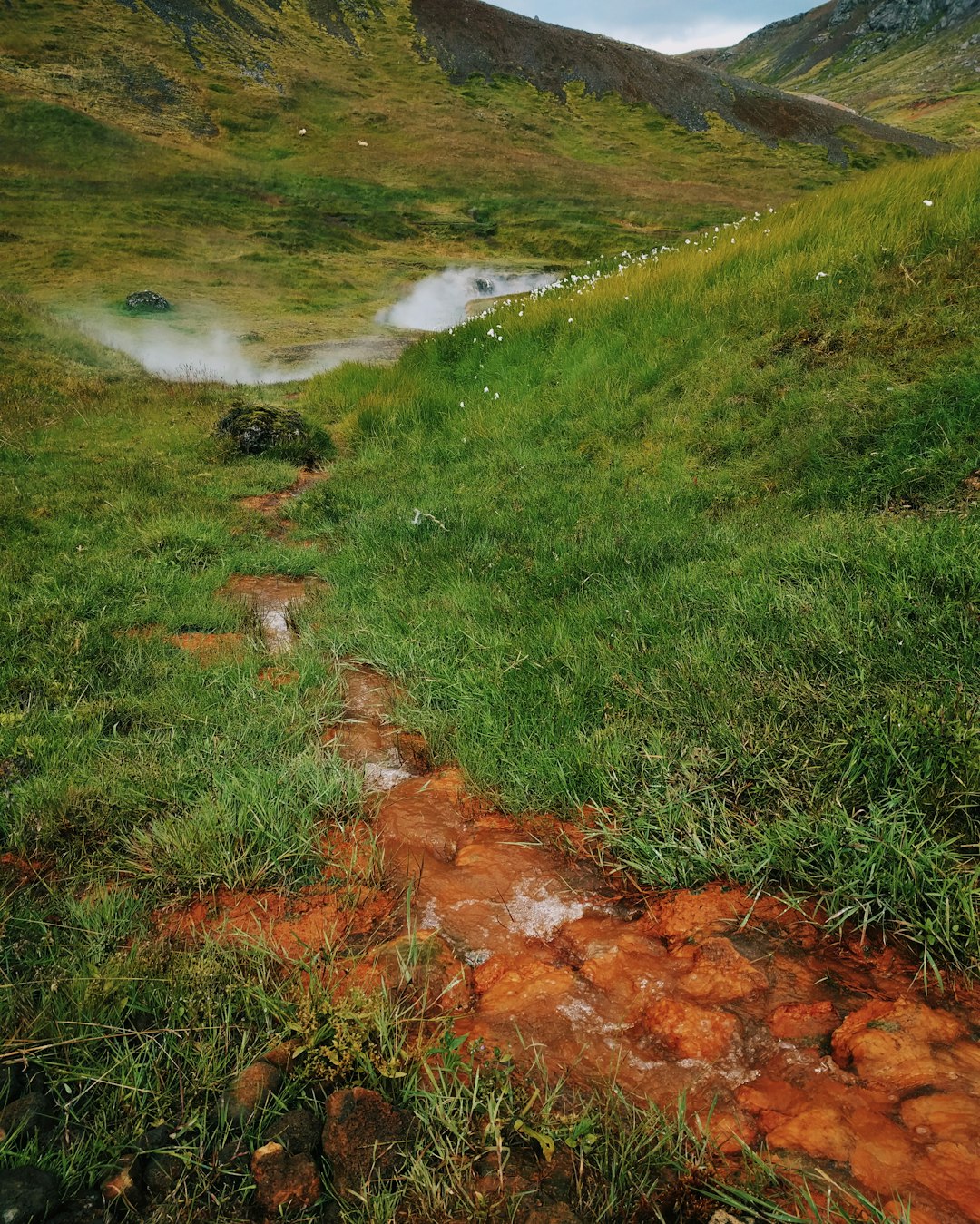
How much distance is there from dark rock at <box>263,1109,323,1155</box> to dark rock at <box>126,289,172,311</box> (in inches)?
896

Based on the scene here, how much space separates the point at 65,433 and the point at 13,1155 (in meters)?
10.6

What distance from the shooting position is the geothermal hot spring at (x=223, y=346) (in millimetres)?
15023

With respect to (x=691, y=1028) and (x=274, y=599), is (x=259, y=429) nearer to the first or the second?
(x=274, y=599)

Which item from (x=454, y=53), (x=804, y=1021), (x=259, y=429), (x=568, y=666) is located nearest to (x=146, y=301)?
(x=259, y=429)

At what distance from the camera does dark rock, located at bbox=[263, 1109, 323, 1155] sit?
4.91 feet

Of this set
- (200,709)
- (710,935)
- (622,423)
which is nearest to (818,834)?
(710,935)

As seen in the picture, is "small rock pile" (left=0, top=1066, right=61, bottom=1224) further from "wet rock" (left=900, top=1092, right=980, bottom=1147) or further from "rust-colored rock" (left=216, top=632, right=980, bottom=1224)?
"wet rock" (left=900, top=1092, right=980, bottom=1147)

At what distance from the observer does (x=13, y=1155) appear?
1418 mm

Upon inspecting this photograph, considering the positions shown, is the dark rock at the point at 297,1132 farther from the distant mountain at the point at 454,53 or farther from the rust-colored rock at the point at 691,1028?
the distant mountain at the point at 454,53

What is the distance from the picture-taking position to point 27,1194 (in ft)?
4.37

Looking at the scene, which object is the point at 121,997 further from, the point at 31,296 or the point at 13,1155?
the point at 31,296

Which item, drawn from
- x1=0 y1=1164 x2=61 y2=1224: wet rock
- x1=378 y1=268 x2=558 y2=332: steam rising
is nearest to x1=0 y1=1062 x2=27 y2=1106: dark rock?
x1=0 y1=1164 x2=61 y2=1224: wet rock

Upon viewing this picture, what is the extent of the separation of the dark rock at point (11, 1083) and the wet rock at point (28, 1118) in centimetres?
3

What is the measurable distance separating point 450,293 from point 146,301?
1182 cm
